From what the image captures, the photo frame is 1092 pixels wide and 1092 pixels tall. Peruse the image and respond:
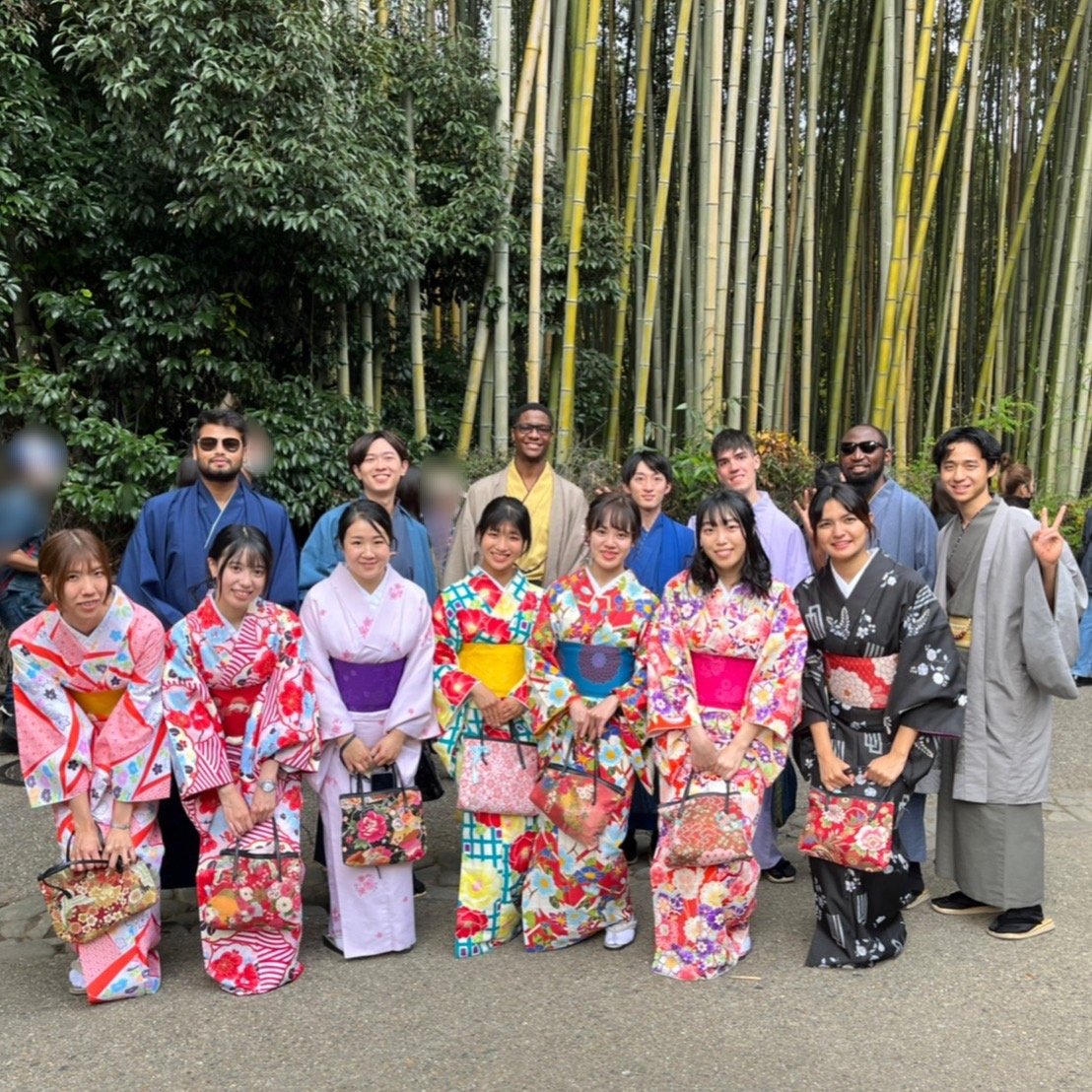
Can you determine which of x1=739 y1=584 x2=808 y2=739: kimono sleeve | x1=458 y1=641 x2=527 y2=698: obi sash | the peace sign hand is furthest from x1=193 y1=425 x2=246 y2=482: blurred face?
the peace sign hand

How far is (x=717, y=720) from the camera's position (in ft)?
10.4

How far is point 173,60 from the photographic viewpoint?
552 cm

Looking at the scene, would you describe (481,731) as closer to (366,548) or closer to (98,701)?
(366,548)

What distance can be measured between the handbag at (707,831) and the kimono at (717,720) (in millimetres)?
22

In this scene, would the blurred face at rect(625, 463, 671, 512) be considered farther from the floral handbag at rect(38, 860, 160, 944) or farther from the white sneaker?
the floral handbag at rect(38, 860, 160, 944)

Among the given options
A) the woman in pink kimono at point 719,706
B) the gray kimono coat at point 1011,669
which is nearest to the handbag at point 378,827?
the woman in pink kimono at point 719,706

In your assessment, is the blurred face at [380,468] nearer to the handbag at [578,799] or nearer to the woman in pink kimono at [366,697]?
the woman in pink kimono at [366,697]

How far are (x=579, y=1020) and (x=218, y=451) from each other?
212 centimetres

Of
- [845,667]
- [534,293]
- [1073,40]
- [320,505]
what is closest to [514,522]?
[845,667]

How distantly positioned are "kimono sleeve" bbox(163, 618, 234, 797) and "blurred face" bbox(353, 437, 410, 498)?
0.92 m

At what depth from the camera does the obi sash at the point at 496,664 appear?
337 centimetres

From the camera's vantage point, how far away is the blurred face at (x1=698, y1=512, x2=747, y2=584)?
3.12 m

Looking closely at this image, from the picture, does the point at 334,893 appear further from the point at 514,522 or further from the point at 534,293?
the point at 534,293

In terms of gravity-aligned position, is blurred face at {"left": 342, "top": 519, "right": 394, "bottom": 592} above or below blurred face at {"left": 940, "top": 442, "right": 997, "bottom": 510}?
below
